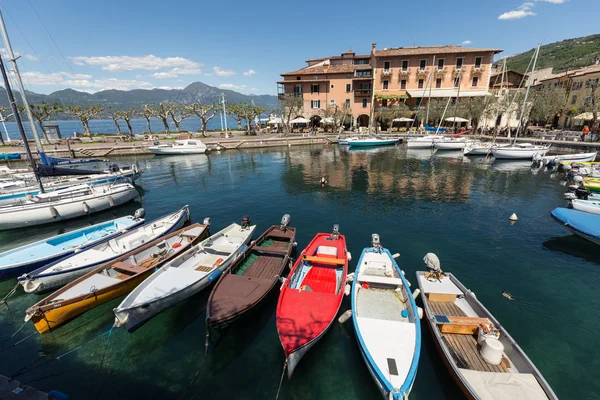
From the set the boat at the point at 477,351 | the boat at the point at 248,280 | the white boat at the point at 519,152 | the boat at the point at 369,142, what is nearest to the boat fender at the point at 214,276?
the boat at the point at 248,280

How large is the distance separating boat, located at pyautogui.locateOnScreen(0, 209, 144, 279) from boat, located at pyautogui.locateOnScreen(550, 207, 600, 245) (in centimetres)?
2905

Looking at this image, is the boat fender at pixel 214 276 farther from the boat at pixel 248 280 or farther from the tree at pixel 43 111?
the tree at pixel 43 111

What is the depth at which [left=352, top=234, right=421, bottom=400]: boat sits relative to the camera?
24.2 ft

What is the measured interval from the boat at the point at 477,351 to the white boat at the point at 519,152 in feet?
153

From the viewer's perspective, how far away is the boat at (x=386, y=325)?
738cm

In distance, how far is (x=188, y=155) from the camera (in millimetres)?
55719

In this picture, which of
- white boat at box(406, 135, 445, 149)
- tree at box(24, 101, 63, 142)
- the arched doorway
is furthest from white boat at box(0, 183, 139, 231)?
the arched doorway

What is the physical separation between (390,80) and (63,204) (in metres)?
76.4

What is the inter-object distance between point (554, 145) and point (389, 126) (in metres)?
35.6

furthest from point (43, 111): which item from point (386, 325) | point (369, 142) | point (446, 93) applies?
point (446, 93)

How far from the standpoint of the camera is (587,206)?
61.0 ft

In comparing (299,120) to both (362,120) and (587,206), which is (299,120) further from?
(587,206)

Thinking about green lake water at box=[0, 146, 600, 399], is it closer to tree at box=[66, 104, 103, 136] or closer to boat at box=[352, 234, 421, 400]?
boat at box=[352, 234, 421, 400]

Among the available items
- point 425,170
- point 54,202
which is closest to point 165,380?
point 54,202
